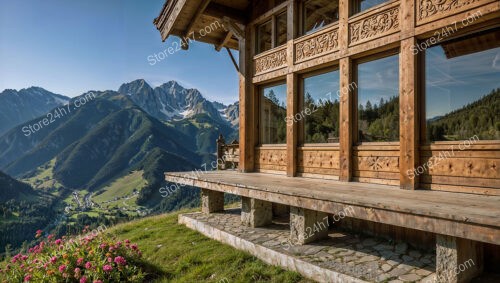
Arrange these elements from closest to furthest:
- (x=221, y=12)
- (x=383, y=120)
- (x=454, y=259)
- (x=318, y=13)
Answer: (x=454, y=259) → (x=383, y=120) → (x=318, y=13) → (x=221, y=12)

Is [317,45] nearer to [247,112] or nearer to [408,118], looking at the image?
[408,118]

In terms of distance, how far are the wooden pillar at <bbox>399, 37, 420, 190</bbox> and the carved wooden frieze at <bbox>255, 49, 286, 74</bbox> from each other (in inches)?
150

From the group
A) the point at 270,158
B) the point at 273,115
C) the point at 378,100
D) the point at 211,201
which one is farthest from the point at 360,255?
the point at 273,115

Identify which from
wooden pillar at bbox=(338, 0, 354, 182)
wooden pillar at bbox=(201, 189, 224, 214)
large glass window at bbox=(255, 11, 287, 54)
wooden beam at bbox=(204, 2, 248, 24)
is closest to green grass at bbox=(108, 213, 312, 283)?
wooden pillar at bbox=(201, 189, 224, 214)

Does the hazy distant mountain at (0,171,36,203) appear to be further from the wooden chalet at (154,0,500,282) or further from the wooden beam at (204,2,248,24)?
the wooden chalet at (154,0,500,282)

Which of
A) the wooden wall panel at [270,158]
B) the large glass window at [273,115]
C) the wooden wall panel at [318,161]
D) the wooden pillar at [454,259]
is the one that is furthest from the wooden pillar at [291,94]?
the wooden pillar at [454,259]

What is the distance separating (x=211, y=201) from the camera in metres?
9.73

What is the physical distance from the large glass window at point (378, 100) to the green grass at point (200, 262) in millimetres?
3735

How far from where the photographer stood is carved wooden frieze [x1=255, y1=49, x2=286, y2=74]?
947cm

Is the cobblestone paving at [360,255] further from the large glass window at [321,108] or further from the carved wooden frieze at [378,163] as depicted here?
the large glass window at [321,108]

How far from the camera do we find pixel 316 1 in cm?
874

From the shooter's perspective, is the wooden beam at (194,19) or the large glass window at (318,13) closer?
the large glass window at (318,13)

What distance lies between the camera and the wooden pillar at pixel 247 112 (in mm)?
10570

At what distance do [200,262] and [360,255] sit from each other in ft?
10.5
